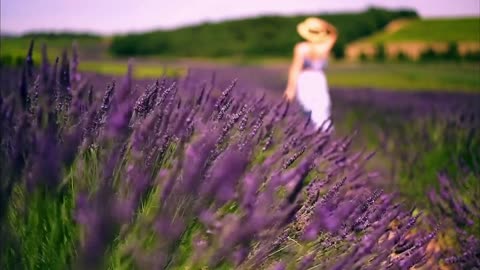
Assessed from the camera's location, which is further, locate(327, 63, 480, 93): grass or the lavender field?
locate(327, 63, 480, 93): grass

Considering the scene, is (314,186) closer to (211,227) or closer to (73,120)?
(211,227)

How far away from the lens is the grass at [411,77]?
17.9 metres

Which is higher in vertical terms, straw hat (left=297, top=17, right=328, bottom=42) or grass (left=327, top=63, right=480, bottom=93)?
straw hat (left=297, top=17, right=328, bottom=42)

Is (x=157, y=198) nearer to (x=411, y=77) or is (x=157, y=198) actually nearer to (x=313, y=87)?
(x=313, y=87)

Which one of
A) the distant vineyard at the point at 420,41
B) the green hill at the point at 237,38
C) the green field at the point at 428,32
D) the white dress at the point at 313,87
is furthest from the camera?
the green hill at the point at 237,38

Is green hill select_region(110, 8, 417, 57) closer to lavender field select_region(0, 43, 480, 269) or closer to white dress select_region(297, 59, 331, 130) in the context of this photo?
white dress select_region(297, 59, 331, 130)

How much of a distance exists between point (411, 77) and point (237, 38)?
78.7 ft

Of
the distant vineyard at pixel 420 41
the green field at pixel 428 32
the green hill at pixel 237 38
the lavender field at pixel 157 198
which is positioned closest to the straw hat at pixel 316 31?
the lavender field at pixel 157 198

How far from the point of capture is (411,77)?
20.9m

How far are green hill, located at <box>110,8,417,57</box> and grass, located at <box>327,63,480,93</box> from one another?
→ 35.0 feet

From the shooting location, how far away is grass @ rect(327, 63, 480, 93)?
17891 mm

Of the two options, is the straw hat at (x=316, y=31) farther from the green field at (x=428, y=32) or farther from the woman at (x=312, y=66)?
the green field at (x=428, y=32)

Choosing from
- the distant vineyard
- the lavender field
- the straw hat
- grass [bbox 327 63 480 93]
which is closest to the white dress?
the straw hat

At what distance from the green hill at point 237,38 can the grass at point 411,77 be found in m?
10.7
